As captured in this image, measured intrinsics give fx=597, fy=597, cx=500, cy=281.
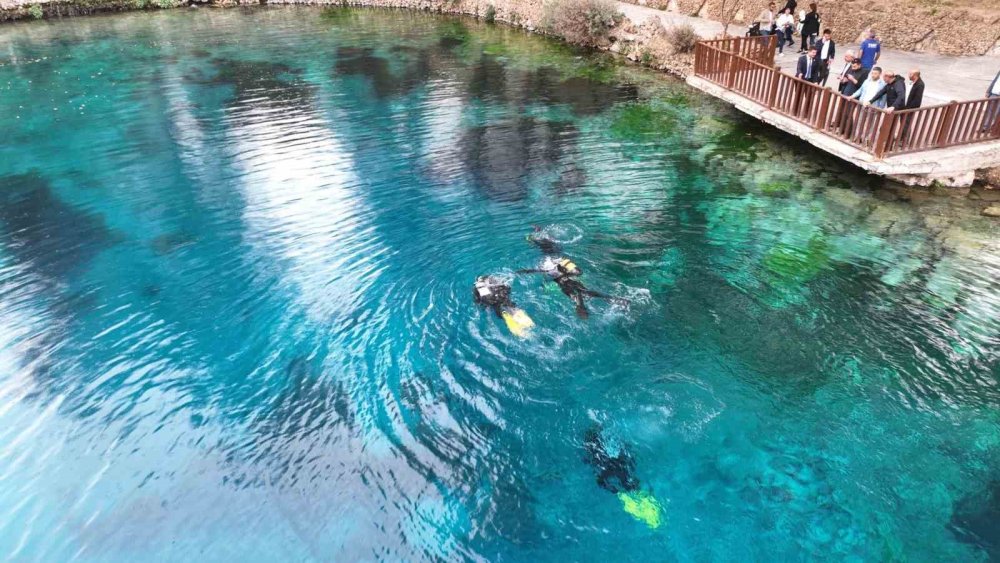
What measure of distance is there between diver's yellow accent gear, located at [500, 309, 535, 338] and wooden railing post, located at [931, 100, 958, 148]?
39.2 ft

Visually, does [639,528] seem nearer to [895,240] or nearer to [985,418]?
[985,418]

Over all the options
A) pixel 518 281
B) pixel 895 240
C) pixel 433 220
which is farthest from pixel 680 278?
pixel 433 220

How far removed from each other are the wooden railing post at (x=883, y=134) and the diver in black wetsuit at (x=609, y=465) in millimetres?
11196

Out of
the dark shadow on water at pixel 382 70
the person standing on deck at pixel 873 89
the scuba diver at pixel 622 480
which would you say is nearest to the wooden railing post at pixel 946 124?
the person standing on deck at pixel 873 89

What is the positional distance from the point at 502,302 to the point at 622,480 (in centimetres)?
448

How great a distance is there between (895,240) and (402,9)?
4419 centimetres

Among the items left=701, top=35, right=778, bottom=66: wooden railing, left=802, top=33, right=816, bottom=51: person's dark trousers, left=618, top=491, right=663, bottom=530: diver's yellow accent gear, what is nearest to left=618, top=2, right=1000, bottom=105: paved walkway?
left=802, top=33, right=816, bottom=51: person's dark trousers

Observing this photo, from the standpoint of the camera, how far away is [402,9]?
1928 inches

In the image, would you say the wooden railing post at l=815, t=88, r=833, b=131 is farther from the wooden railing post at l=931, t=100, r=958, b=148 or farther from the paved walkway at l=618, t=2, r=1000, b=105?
the paved walkway at l=618, t=2, r=1000, b=105

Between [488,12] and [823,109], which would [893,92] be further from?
[488,12]

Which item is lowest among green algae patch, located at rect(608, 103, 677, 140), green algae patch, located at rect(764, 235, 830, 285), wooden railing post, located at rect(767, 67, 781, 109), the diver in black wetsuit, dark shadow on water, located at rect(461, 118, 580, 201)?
the diver in black wetsuit

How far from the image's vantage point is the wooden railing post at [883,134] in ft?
48.6

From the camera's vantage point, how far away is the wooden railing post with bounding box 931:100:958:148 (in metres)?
14.9

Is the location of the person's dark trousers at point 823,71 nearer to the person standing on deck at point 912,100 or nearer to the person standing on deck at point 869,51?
the person standing on deck at point 869,51
